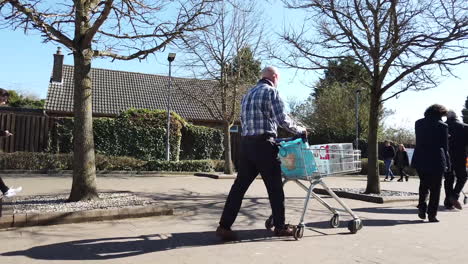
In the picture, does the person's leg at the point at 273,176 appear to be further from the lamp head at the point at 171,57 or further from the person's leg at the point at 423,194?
the lamp head at the point at 171,57

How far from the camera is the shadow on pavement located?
14.5 feet

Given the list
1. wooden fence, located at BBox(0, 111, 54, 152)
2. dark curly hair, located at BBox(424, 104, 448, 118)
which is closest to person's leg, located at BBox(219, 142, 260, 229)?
dark curly hair, located at BBox(424, 104, 448, 118)

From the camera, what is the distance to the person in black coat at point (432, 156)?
6.99 metres

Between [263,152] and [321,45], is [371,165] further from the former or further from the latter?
[263,152]

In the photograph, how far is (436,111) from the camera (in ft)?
23.4

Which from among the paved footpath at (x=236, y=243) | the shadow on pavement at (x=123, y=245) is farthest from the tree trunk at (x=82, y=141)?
the shadow on pavement at (x=123, y=245)

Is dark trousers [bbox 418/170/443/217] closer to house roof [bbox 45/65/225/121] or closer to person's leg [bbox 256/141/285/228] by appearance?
→ person's leg [bbox 256/141/285/228]

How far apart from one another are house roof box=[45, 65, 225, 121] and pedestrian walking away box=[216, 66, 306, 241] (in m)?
18.1

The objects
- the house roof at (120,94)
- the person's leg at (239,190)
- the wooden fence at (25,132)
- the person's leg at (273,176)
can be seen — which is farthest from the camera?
Result: the house roof at (120,94)

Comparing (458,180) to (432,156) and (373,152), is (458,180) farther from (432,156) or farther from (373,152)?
(373,152)

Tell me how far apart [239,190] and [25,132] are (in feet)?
47.4

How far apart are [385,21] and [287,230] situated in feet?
23.2

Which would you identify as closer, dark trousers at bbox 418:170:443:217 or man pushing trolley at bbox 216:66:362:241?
man pushing trolley at bbox 216:66:362:241

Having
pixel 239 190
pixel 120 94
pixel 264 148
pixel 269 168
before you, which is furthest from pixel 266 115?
pixel 120 94
